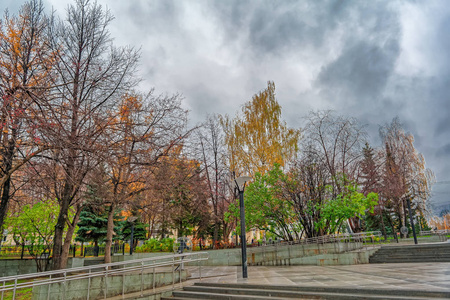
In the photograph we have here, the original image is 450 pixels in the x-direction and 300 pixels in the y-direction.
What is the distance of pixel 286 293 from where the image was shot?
8.12 metres

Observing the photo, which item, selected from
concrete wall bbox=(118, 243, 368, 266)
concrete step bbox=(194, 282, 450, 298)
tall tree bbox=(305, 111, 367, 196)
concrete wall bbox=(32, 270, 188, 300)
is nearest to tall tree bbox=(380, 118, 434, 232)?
tall tree bbox=(305, 111, 367, 196)

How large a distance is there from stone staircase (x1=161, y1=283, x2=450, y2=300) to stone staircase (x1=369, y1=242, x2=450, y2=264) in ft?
34.2

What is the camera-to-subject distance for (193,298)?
9359 mm

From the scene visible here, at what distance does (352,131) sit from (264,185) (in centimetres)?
893

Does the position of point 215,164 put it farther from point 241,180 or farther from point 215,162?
point 241,180

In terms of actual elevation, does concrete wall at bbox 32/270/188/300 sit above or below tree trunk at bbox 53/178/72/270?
below

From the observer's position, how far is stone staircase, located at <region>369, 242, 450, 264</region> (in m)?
15.0

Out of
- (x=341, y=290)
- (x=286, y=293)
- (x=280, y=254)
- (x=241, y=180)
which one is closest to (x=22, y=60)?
(x=241, y=180)

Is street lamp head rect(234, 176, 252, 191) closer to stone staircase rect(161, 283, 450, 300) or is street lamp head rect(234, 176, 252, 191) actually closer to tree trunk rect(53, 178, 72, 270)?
stone staircase rect(161, 283, 450, 300)

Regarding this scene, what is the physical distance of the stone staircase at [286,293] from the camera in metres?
6.82

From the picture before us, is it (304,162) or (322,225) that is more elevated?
(304,162)

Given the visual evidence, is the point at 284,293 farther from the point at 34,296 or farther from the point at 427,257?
the point at 427,257

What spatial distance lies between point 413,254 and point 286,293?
1179 centimetres

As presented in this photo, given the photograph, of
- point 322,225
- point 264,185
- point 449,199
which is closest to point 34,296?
point 264,185
